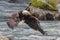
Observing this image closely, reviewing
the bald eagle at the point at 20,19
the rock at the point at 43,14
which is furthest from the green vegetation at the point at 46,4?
the bald eagle at the point at 20,19

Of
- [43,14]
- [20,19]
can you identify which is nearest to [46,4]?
[43,14]

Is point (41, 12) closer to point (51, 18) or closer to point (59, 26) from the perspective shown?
point (51, 18)

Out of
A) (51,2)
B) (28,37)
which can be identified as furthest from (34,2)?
(28,37)

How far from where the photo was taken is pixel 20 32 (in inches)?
470

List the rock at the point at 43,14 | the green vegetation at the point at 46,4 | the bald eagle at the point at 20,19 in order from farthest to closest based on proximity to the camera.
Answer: the green vegetation at the point at 46,4, the rock at the point at 43,14, the bald eagle at the point at 20,19

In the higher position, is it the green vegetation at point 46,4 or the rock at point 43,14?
the green vegetation at point 46,4

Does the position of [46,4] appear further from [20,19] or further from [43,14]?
[20,19]

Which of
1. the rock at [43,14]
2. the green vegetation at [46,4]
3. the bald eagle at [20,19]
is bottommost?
the bald eagle at [20,19]

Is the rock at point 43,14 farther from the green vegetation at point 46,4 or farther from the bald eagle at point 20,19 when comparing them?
the bald eagle at point 20,19

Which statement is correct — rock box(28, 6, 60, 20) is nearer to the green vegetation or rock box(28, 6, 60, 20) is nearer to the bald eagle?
the green vegetation

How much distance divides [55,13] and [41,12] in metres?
0.91


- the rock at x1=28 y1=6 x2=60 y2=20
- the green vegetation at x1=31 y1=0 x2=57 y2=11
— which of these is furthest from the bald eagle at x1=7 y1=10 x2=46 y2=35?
the green vegetation at x1=31 y1=0 x2=57 y2=11

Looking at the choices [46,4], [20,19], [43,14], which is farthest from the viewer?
[46,4]

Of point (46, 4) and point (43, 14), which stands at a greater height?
point (46, 4)
